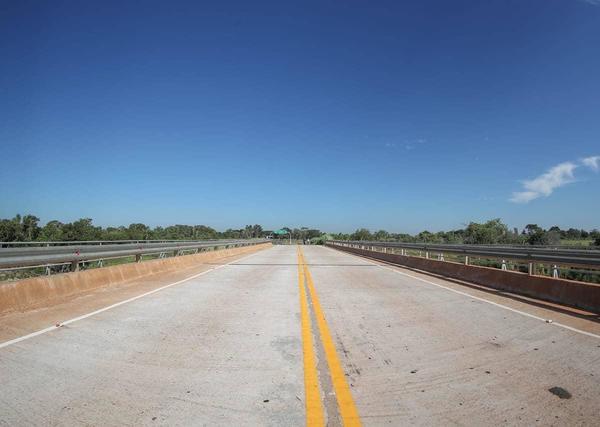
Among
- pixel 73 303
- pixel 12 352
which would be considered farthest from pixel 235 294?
pixel 12 352

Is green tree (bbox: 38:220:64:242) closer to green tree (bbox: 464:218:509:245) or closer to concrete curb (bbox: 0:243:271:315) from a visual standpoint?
concrete curb (bbox: 0:243:271:315)

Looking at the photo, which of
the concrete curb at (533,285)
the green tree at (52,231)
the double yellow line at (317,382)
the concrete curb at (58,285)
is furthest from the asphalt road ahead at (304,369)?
the green tree at (52,231)

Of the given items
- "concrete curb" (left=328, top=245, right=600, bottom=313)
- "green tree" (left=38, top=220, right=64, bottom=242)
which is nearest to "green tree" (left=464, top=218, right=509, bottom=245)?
"concrete curb" (left=328, top=245, right=600, bottom=313)

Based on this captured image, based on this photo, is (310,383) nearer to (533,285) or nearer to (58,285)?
(58,285)

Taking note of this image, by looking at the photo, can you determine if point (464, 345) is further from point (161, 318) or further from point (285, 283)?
point (285, 283)

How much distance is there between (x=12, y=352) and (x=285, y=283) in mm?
9298

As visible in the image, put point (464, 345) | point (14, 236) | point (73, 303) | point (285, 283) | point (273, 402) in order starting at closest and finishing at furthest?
1. point (273, 402)
2. point (464, 345)
3. point (73, 303)
4. point (285, 283)
5. point (14, 236)

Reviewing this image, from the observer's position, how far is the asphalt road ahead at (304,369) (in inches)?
151

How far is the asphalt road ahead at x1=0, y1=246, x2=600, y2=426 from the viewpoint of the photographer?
12.6 ft

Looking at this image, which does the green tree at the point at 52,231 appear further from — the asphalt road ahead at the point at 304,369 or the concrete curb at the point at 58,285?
the asphalt road ahead at the point at 304,369

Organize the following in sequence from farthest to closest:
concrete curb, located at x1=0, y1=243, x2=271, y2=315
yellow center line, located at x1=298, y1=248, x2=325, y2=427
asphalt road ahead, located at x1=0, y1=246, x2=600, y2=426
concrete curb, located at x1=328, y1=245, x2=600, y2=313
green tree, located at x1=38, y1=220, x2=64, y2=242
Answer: green tree, located at x1=38, y1=220, x2=64, y2=242 < concrete curb, located at x1=328, y1=245, x2=600, y2=313 < concrete curb, located at x1=0, y1=243, x2=271, y2=315 < asphalt road ahead, located at x1=0, y1=246, x2=600, y2=426 < yellow center line, located at x1=298, y1=248, x2=325, y2=427

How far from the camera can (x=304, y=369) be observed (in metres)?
5.00

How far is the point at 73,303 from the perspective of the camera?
9.54 metres

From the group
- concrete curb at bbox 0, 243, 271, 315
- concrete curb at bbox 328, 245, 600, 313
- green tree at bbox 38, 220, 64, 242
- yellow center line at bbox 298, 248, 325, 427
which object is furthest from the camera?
green tree at bbox 38, 220, 64, 242
